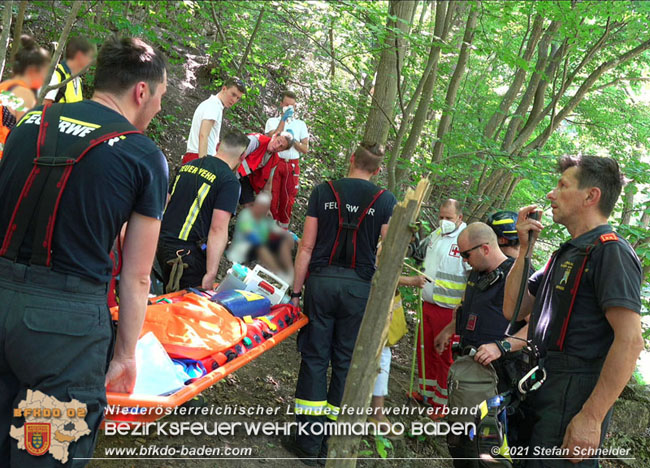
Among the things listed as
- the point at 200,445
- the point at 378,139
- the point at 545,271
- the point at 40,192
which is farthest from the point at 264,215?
the point at 40,192

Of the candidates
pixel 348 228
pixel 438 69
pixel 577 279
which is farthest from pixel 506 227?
pixel 438 69

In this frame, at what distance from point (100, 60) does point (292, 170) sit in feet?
17.4

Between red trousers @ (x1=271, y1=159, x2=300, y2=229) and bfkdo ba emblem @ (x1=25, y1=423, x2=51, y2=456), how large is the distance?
551 cm

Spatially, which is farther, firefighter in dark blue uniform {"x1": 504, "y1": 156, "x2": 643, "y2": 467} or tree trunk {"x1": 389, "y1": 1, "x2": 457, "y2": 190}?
tree trunk {"x1": 389, "y1": 1, "x2": 457, "y2": 190}

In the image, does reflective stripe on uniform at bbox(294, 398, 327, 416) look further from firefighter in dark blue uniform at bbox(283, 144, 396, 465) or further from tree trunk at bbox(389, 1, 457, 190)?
tree trunk at bbox(389, 1, 457, 190)

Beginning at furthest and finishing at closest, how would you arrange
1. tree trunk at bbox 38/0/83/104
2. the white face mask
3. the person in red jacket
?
the person in red jacket < the white face mask < tree trunk at bbox 38/0/83/104

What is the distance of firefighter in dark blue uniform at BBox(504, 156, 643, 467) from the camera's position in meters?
2.22

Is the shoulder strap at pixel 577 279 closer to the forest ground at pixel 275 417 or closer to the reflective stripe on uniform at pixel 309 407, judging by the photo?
the forest ground at pixel 275 417

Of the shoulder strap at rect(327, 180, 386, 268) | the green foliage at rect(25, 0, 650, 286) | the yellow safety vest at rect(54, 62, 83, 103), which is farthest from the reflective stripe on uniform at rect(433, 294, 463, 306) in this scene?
the yellow safety vest at rect(54, 62, 83, 103)

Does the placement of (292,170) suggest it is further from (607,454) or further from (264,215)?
(607,454)

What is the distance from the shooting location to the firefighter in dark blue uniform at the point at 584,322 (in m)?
2.22

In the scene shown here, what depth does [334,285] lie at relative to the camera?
13.2 ft

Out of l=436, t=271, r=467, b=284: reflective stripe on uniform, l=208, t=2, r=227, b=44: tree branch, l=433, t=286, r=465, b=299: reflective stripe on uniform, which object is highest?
l=208, t=2, r=227, b=44: tree branch

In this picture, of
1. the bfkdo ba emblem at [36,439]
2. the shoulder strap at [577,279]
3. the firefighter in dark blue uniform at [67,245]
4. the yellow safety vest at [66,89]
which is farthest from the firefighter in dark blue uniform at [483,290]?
the yellow safety vest at [66,89]
